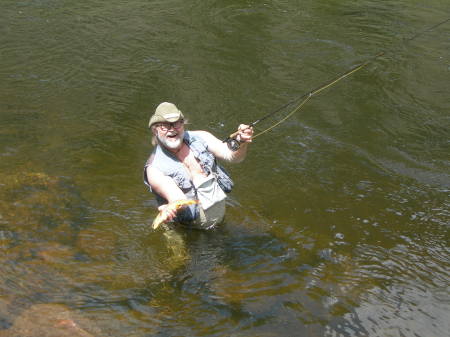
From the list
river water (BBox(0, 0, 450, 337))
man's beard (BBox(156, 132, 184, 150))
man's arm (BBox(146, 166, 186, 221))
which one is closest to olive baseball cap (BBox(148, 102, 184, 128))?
man's beard (BBox(156, 132, 184, 150))

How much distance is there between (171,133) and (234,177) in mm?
2282

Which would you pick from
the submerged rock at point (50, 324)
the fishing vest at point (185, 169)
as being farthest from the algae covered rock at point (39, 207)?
the submerged rock at point (50, 324)

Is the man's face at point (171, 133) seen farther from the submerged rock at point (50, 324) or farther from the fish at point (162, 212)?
the submerged rock at point (50, 324)

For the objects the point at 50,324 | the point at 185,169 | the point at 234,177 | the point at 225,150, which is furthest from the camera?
the point at 234,177

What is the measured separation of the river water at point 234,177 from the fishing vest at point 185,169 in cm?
59

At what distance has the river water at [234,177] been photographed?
15.8 ft

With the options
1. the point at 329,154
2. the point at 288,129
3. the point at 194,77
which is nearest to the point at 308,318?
the point at 329,154

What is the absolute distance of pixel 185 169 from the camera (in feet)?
17.4

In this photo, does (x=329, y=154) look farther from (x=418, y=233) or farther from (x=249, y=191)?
(x=418, y=233)

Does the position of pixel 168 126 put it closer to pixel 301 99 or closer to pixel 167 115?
pixel 167 115

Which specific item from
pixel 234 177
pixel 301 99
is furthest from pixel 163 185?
pixel 301 99

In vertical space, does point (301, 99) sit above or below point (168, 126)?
below

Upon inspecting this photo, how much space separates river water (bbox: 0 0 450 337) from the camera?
15.8 feet

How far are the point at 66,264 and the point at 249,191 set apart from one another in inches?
98.4
